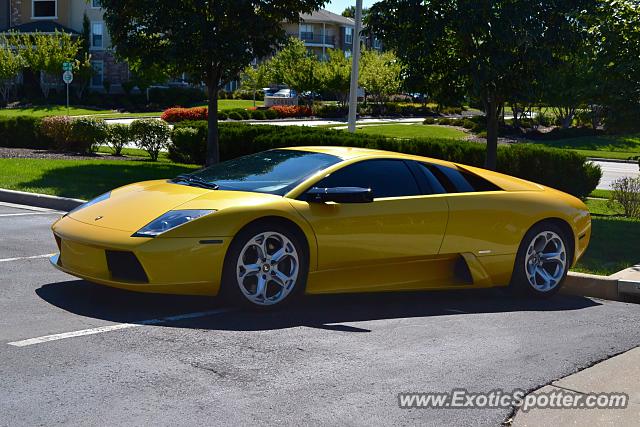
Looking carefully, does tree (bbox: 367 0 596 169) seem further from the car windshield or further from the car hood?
the car hood

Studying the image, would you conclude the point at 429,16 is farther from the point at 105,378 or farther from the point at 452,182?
the point at 105,378

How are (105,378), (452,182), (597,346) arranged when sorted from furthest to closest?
(452,182), (597,346), (105,378)

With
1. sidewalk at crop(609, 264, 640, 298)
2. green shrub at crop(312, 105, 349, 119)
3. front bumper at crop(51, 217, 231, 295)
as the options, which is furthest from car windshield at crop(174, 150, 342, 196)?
green shrub at crop(312, 105, 349, 119)

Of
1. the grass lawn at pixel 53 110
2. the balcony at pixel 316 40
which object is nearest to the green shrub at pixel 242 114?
the grass lawn at pixel 53 110

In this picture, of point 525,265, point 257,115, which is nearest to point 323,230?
point 525,265

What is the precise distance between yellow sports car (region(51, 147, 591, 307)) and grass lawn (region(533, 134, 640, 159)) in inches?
1196

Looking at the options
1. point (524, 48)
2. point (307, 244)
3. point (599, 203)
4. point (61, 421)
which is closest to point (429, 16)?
point (524, 48)

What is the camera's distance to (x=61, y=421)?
483cm

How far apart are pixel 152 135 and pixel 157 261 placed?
15552mm

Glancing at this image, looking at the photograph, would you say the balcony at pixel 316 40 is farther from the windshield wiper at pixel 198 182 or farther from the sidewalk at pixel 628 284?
the windshield wiper at pixel 198 182

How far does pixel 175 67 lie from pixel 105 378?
1498 centimetres

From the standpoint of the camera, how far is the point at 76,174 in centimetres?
1725

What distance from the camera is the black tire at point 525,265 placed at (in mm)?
8680

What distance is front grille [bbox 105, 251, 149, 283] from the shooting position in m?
7.06
